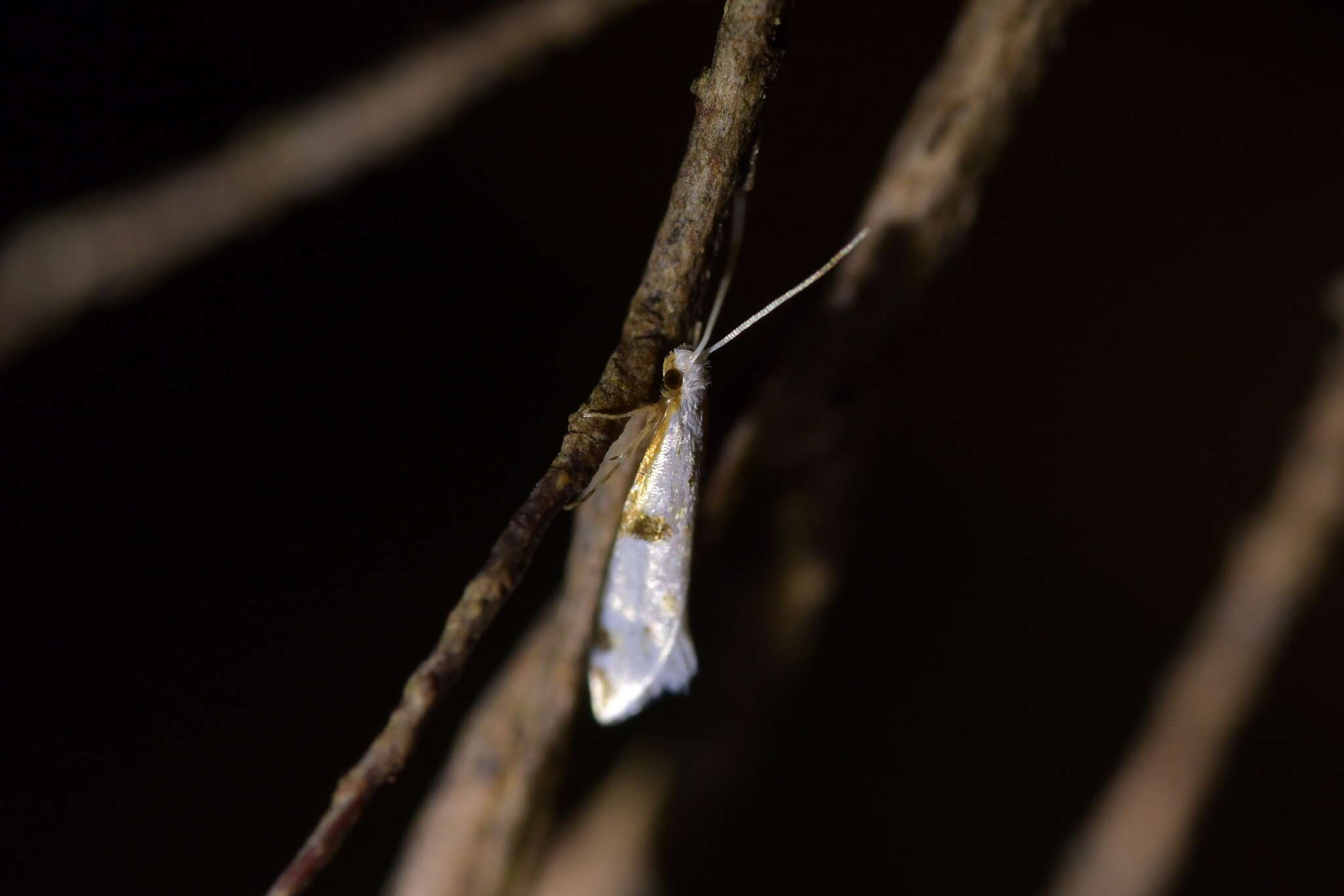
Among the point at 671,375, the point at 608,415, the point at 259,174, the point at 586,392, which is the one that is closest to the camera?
Result: the point at 608,415

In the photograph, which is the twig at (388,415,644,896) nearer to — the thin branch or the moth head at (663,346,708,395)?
the moth head at (663,346,708,395)

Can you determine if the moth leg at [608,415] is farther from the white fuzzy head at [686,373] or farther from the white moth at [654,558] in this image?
the white moth at [654,558]

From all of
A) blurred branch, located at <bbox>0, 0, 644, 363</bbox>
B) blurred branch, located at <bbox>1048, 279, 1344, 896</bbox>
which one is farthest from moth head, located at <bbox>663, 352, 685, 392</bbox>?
blurred branch, located at <bbox>1048, 279, 1344, 896</bbox>

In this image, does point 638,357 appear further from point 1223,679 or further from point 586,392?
point 1223,679

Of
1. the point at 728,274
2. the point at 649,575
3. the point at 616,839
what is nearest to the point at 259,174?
the point at 728,274

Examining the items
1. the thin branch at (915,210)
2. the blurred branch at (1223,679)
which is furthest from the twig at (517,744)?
the blurred branch at (1223,679)
